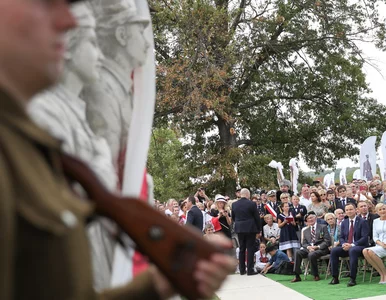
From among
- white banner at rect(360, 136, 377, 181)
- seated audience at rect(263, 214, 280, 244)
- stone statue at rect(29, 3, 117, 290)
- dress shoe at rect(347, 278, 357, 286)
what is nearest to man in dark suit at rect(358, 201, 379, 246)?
dress shoe at rect(347, 278, 357, 286)

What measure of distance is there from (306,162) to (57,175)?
2419 centimetres

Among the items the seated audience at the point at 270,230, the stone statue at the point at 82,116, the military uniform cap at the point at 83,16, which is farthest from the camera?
the seated audience at the point at 270,230

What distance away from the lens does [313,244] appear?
12.1 m

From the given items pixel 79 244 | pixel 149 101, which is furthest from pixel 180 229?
pixel 149 101

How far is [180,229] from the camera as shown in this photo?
1.14 m

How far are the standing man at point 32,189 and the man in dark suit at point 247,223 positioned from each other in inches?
470

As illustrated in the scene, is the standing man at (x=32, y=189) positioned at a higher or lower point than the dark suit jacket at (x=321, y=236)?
higher

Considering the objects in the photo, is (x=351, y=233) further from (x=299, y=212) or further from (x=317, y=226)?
(x=299, y=212)

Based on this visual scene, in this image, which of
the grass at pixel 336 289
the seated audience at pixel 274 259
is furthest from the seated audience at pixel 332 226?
the seated audience at pixel 274 259

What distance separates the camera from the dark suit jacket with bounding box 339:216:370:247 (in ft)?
34.7

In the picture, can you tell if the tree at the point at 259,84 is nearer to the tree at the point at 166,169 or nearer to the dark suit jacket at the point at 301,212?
the tree at the point at 166,169

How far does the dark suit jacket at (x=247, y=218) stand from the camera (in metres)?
12.9

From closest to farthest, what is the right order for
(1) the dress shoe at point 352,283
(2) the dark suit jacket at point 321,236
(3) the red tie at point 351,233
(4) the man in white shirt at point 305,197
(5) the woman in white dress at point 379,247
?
(5) the woman in white dress at point 379,247 < (1) the dress shoe at point 352,283 < (3) the red tie at point 351,233 < (2) the dark suit jacket at point 321,236 < (4) the man in white shirt at point 305,197

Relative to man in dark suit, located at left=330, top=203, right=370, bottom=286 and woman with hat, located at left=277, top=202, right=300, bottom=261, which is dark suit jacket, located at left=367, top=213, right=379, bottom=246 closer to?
man in dark suit, located at left=330, top=203, right=370, bottom=286
